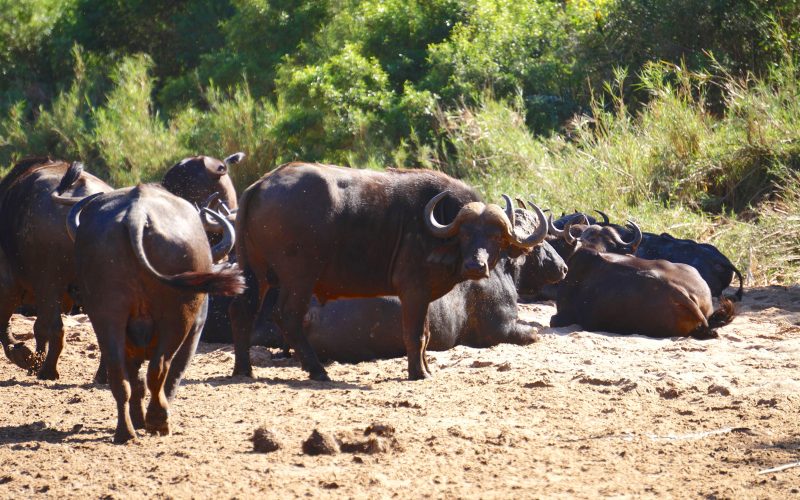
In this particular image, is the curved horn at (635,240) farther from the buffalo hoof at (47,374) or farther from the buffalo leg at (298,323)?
the buffalo hoof at (47,374)

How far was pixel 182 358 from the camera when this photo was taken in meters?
6.77

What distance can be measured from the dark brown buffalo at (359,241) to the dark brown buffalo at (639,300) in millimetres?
2125

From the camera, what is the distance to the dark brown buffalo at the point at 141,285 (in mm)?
6141

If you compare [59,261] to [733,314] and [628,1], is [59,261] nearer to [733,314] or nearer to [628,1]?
[733,314]

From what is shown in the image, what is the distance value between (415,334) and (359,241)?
877 mm

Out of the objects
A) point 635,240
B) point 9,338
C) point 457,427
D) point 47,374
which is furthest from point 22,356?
point 635,240

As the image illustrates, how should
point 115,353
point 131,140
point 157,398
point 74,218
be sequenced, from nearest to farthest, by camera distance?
1. point 115,353
2. point 157,398
3. point 74,218
4. point 131,140

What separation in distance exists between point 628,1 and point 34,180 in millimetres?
13997

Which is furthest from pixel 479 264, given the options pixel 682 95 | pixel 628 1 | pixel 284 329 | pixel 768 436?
pixel 628 1

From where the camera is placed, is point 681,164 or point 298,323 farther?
point 681,164

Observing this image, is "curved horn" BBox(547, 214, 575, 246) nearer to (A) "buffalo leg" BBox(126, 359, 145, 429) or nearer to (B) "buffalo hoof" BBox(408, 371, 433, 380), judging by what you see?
(B) "buffalo hoof" BBox(408, 371, 433, 380)

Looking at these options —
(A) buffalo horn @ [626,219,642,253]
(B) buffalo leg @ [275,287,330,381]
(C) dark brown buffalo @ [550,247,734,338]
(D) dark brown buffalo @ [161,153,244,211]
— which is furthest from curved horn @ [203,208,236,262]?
(A) buffalo horn @ [626,219,642,253]

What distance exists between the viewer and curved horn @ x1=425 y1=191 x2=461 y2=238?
9133 millimetres

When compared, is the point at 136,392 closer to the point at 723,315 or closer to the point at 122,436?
the point at 122,436
